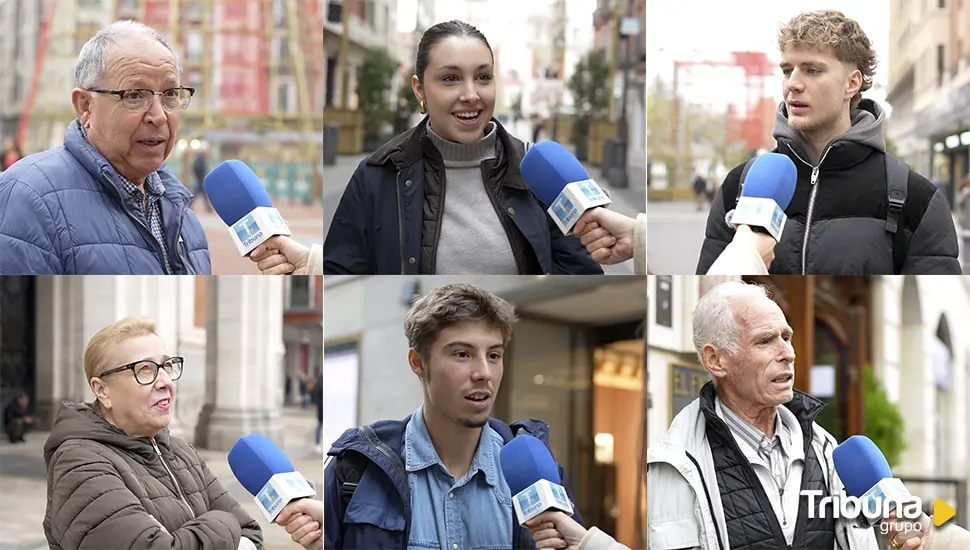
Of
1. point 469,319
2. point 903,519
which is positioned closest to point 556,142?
point 469,319

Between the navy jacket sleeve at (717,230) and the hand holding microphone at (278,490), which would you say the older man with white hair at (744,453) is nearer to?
the navy jacket sleeve at (717,230)

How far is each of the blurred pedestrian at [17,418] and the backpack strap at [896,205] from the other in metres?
3.01

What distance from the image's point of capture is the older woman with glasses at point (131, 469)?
3754mm

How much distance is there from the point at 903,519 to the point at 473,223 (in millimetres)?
1789

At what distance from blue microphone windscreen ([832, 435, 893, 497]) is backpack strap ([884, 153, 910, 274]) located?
61cm

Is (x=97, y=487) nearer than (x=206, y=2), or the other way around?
(x=97, y=487)

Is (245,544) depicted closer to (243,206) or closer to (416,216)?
(243,206)

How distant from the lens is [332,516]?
3990 millimetres

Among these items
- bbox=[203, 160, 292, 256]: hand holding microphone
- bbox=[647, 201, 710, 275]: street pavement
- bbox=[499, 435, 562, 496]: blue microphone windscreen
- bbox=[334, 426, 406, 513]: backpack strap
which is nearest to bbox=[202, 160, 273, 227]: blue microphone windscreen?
bbox=[203, 160, 292, 256]: hand holding microphone

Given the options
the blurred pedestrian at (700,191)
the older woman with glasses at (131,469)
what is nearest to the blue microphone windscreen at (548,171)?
the blurred pedestrian at (700,191)

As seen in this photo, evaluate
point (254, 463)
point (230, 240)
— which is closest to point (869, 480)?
point (254, 463)

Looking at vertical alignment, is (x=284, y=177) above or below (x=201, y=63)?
below

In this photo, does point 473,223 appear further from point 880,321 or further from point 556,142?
point 880,321

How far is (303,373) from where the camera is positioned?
13.7 ft
